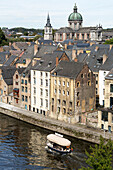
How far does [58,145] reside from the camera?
63938 millimetres

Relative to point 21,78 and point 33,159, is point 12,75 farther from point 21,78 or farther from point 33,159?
point 33,159

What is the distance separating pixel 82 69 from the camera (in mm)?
79438

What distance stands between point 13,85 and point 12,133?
1043 inches

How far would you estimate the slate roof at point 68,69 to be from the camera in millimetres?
79375

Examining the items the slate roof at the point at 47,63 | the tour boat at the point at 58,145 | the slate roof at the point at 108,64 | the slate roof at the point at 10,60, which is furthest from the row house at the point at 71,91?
the slate roof at the point at 10,60

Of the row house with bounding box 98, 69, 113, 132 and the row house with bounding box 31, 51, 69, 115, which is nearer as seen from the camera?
the row house with bounding box 98, 69, 113, 132

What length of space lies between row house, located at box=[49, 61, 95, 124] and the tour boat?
14.7 metres

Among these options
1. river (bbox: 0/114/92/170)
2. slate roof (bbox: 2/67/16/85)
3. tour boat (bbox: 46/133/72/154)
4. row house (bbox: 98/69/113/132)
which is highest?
slate roof (bbox: 2/67/16/85)

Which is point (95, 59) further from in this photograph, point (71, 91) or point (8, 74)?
point (8, 74)

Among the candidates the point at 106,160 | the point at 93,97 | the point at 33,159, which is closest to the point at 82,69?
the point at 93,97

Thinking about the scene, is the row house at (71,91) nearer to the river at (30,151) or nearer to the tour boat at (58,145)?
the river at (30,151)

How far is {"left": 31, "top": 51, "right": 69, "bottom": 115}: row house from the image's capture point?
284 feet

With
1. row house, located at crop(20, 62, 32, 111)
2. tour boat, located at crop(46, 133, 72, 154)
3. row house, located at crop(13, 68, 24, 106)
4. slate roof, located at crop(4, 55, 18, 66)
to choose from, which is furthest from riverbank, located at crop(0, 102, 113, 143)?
slate roof, located at crop(4, 55, 18, 66)

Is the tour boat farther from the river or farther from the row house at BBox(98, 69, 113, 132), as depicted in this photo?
the row house at BBox(98, 69, 113, 132)
